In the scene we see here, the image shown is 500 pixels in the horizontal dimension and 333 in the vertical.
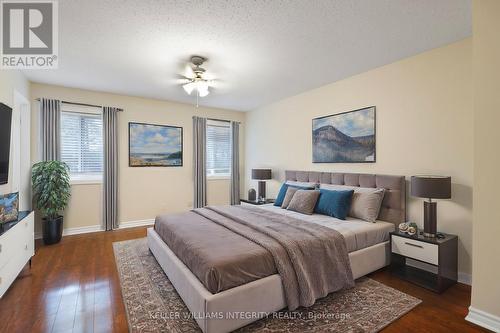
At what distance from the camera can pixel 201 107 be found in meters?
5.73

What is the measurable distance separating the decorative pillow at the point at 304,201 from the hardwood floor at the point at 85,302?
1115mm

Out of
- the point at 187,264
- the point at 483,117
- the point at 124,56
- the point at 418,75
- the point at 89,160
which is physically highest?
the point at 124,56

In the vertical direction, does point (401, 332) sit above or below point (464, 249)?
below

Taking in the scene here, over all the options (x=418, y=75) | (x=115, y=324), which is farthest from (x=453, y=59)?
(x=115, y=324)

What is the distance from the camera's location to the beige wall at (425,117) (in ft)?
8.53

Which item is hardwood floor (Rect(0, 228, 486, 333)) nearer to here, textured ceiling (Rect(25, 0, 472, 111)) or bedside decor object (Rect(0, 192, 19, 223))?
bedside decor object (Rect(0, 192, 19, 223))

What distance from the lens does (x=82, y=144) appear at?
4.55 metres

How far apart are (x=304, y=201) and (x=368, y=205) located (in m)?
0.85

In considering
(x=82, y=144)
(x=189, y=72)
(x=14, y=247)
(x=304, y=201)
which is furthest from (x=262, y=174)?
(x=14, y=247)

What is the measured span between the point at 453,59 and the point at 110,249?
5121 mm

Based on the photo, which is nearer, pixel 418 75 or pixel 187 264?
pixel 187 264

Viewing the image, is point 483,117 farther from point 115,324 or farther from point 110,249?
point 110,249

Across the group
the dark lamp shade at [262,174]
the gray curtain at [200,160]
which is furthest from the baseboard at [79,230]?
the dark lamp shade at [262,174]

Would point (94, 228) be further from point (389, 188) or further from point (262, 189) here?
point (389, 188)
